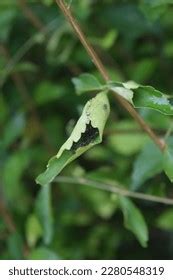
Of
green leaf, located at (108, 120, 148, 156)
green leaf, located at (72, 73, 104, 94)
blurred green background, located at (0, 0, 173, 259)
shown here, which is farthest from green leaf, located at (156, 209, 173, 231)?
green leaf, located at (72, 73, 104, 94)

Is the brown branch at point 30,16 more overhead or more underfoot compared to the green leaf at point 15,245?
more overhead

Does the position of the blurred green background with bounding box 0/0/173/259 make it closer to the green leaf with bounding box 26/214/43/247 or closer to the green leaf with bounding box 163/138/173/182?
the green leaf with bounding box 26/214/43/247

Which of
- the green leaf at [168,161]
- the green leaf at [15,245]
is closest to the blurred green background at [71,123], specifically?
the green leaf at [15,245]

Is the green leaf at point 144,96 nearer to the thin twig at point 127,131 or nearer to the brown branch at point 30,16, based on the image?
the thin twig at point 127,131

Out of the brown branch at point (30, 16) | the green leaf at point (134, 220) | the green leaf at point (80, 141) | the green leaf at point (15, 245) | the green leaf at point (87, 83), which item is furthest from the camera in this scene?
the brown branch at point (30, 16)

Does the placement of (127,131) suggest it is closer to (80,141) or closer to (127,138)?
(127,138)

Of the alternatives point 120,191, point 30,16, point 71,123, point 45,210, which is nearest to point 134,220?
point 120,191

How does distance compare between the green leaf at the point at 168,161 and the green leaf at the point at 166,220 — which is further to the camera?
the green leaf at the point at 166,220
